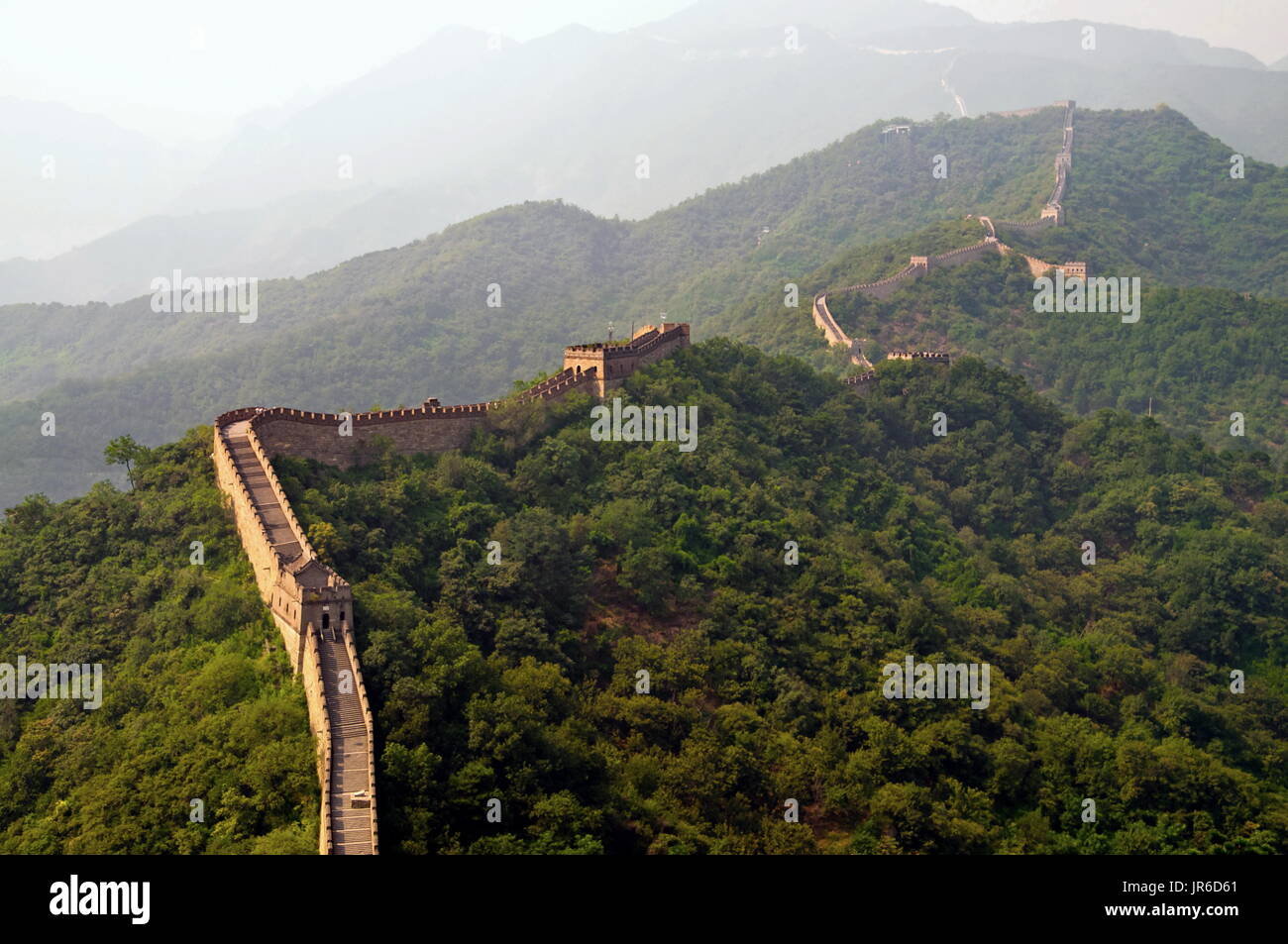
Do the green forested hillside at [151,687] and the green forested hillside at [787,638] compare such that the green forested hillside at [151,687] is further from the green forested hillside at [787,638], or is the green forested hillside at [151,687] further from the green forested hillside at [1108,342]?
the green forested hillside at [1108,342]

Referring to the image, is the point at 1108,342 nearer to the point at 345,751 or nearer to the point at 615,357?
the point at 615,357

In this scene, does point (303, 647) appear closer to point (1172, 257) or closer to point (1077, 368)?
point (1077, 368)

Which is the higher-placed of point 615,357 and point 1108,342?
point 1108,342

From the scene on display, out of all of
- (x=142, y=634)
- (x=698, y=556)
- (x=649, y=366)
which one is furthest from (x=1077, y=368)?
(x=142, y=634)

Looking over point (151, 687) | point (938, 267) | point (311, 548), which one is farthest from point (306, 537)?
point (938, 267)

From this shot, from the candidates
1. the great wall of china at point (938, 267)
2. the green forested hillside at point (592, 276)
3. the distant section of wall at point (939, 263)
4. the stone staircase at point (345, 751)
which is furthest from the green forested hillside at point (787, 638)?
the green forested hillside at point (592, 276)

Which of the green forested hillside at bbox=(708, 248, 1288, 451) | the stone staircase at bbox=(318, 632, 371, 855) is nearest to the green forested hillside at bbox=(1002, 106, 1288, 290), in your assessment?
the green forested hillside at bbox=(708, 248, 1288, 451)
